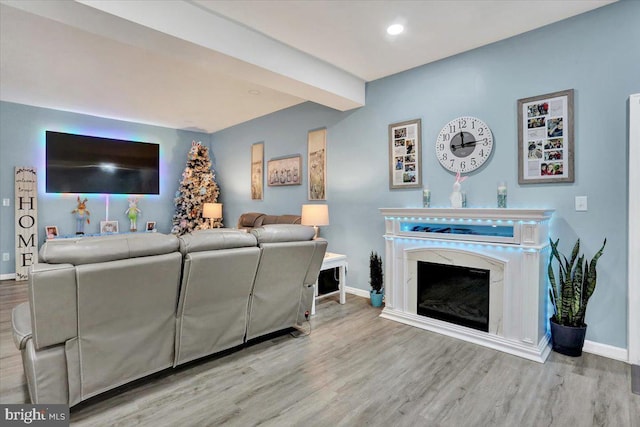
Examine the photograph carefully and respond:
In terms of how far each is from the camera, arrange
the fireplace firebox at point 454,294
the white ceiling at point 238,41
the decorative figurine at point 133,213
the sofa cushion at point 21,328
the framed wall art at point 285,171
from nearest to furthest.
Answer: the sofa cushion at point 21,328
the white ceiling at point 238,41
the fireplace firebox at point 454,294
the framed wall art at point 285,171
the decorative figurine at point 133,213

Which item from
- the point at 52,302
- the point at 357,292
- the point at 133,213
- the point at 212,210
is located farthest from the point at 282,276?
the point at 133,213

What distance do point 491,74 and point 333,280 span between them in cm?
289

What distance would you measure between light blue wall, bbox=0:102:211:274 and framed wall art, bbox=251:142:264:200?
73.7 inches

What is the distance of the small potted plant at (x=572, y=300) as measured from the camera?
253 cm

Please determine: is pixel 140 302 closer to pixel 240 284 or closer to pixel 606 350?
pixel 240 284

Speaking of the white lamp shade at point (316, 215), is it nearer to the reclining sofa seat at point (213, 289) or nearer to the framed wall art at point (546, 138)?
the reclining sofa seat at point (213, 289)

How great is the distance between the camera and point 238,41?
2791mm

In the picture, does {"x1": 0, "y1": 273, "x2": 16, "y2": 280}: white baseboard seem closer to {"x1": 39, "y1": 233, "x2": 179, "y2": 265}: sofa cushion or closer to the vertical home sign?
the vertical home sign

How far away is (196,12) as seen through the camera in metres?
2.52

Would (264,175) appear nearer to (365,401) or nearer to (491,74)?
(491,74)

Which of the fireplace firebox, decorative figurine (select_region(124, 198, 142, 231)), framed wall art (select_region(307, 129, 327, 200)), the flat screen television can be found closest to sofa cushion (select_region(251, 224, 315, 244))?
the fireplace firebox

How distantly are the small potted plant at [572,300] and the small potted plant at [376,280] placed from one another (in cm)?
169

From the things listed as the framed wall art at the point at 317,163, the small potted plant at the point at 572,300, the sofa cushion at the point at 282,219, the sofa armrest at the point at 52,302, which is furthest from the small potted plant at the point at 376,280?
the sofa armrest at the point at 52,302

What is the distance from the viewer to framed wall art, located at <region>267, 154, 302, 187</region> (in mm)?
5121
